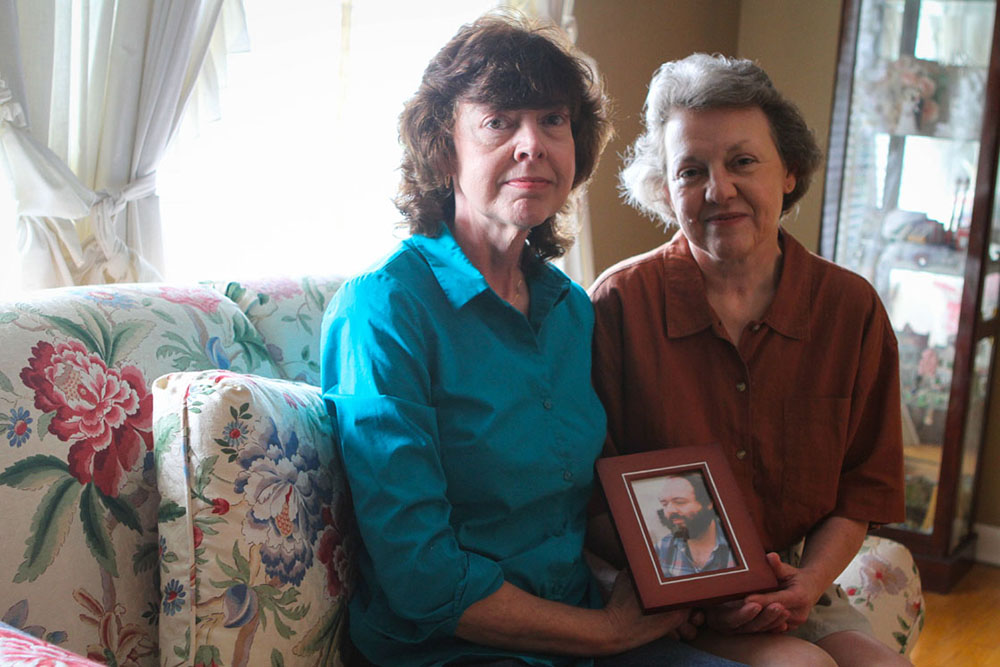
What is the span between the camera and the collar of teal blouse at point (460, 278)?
124 centimetres

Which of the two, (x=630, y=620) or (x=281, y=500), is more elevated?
(x=281, y=500)

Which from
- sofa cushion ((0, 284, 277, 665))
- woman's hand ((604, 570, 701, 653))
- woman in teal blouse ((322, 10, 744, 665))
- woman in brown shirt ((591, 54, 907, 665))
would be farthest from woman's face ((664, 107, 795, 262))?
sofa cushion ((0, 284, 277, 665))

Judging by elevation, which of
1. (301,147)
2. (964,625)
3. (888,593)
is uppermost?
(301,147)

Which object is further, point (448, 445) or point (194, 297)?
point (194, 297)

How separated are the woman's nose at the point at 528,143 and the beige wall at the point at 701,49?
1760 millimetres

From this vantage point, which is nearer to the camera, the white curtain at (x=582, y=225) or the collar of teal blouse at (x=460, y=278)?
the collar of teal blouse at (x=460, y=278)

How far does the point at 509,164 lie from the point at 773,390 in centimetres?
59

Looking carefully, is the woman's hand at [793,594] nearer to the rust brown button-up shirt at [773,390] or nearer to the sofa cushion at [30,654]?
the rust brown button-up shirt at [773,390]

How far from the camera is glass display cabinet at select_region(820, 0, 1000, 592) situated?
9.34ft

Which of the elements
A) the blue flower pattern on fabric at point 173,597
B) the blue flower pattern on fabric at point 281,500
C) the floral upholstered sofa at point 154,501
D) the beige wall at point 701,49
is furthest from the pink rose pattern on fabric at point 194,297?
the beige wall at point 701,49

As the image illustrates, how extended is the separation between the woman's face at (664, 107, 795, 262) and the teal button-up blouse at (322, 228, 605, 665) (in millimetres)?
339

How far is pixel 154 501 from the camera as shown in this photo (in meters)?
1.11

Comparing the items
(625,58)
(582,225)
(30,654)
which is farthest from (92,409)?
(625,58)

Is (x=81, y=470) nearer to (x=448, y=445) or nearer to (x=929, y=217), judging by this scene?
(x=448, y=445)
